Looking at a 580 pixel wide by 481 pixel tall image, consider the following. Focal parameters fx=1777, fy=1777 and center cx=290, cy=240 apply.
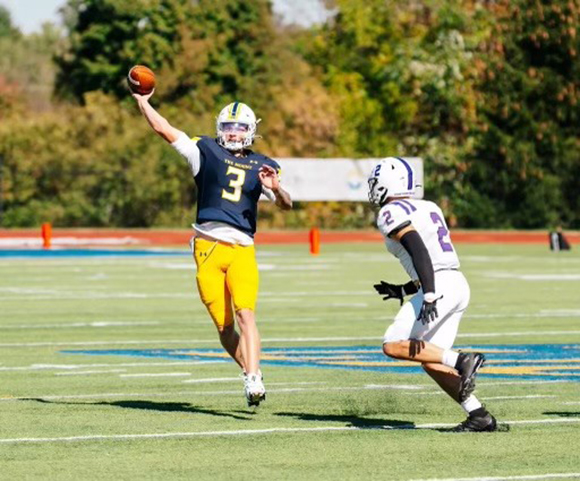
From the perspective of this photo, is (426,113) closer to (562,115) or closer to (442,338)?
(562,115)

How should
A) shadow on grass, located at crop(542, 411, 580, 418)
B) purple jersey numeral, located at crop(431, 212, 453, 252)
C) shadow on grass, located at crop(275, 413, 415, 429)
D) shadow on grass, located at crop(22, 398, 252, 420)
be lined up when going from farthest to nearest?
shadow on grass, located at crop(22, 398, 252, 420), shadow on grass, located at crop(542, 411, 580, 418), shadow on grass, located at crop(275, 413, 415, 429), purple jersey numeral, located at crop(431, 212, 453, 252)

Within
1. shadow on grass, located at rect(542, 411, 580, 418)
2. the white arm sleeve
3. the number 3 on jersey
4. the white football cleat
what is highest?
the white arm sleeve

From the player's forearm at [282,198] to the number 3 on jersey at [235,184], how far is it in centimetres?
27

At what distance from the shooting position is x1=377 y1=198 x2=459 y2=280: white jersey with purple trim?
1054 centimetres

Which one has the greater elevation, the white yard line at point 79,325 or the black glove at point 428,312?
the black glove at point 428,312

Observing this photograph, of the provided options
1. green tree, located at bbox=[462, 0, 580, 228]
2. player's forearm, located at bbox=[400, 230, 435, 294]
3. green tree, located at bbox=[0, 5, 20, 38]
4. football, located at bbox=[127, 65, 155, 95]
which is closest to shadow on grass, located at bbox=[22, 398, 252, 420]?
player's forearm, located at bbox=[400, 230, 435, 294]

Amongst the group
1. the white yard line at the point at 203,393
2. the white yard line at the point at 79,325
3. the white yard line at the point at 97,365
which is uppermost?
the white yard line at the point at 203,393

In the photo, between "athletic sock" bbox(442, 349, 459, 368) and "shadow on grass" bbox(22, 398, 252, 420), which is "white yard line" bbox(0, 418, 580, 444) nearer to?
"athletic sock" bbox(442, 349, 459, 368)

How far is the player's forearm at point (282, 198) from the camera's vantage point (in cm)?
1193

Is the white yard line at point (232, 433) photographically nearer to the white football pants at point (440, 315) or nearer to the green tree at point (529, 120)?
the white football pants at point (440, 315)

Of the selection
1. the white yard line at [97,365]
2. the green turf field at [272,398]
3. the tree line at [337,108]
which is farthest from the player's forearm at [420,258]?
the tree line at [337,108]

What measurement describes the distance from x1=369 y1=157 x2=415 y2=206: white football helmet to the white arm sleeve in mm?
1729

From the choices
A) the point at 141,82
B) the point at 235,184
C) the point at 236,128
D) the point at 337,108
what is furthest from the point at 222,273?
the point at 337,108

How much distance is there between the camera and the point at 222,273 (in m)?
12.2
